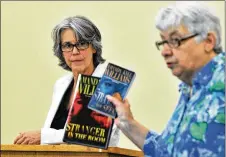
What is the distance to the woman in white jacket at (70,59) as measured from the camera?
3.57 meters

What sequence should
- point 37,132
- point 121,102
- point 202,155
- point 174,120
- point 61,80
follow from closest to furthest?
point 202,155
point 174,120
point 121,102
point 37,132
point 61,80

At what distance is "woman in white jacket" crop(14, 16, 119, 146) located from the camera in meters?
3.57

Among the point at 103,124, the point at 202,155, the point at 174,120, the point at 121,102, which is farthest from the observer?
the point at 103,124

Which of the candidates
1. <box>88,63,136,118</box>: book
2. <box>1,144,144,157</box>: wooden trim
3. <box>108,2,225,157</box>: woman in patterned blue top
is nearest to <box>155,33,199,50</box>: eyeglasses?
<box>108,2,225,157</box>: woman in patterned blue top

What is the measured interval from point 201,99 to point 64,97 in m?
1.57

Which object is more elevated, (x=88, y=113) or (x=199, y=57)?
(x=199, y=57)

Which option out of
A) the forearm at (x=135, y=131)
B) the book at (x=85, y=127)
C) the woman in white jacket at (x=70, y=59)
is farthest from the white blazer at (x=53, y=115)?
the forearm at (x=135, y=131)

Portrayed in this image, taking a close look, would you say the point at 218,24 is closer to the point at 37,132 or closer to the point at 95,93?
the point at 95,93

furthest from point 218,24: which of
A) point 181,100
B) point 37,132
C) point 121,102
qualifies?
point 37,132

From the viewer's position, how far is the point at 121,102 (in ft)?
8.36

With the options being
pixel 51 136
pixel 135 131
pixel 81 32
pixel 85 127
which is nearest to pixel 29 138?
pixel 51 136

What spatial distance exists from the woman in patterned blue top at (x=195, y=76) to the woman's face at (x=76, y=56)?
1320mm

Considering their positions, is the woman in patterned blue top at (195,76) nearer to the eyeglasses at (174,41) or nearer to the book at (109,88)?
the eyeglasses at (174,41)

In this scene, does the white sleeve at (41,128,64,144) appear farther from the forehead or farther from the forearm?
the forehead
